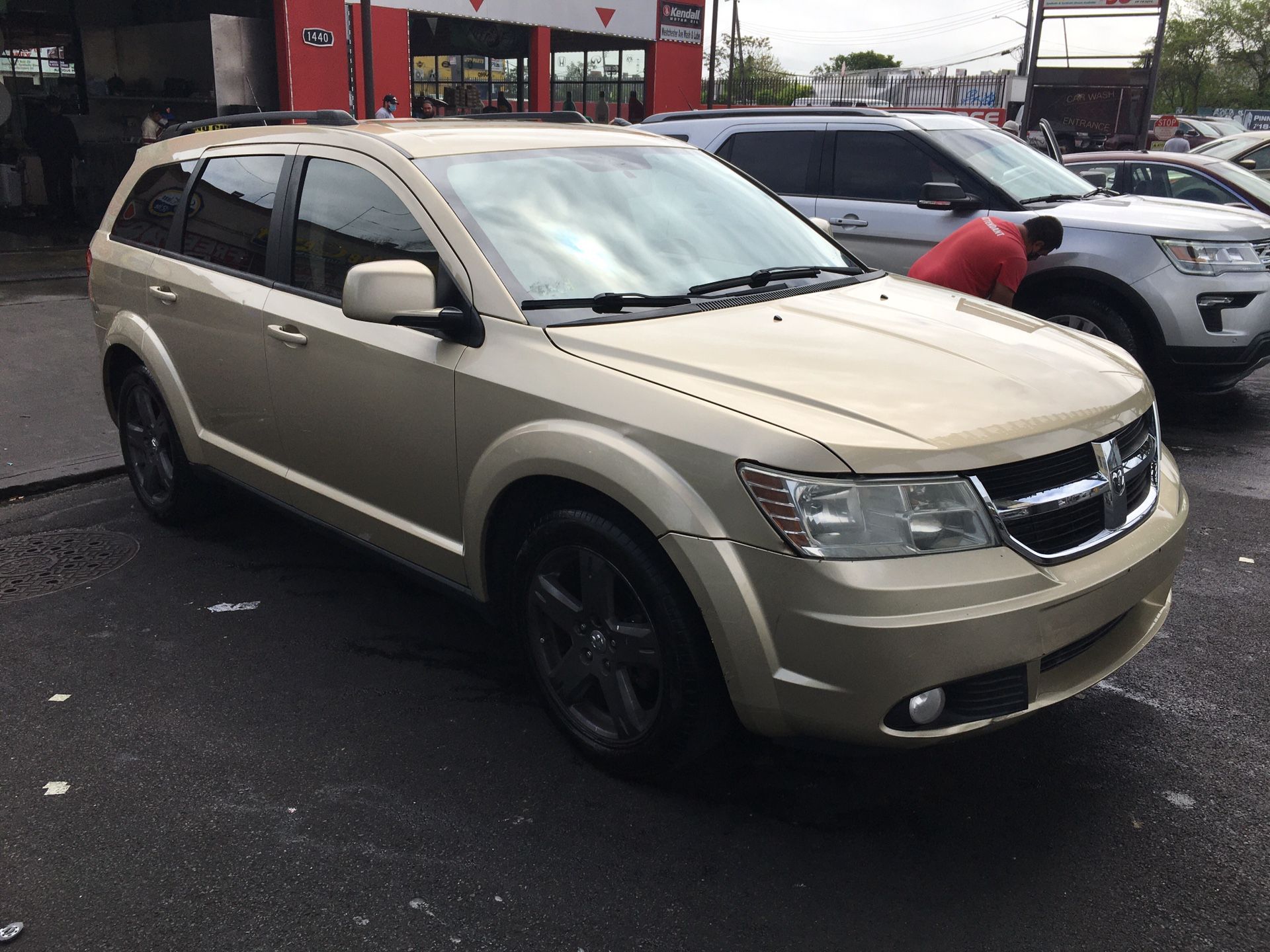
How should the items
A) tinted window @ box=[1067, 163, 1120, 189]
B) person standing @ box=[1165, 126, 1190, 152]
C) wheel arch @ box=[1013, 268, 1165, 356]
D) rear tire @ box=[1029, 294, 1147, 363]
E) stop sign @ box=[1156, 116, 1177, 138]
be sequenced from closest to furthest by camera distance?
wheel arch @ box=[1013, 268, 1165, 356] → rear tire @ box=[1029, 294, 1147, 363] → tinted window @ box=[1067, 163, 1120, 189] → person standing @ box=[1165, 126, 1190, 152] → stop sign @ box=[1156, 116, 1177, 138]

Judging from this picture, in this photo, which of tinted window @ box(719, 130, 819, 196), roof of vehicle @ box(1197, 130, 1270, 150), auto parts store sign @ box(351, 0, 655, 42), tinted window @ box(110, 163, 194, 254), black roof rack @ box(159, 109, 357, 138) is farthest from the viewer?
auto parts store sign @ box(351, 0, 655, 42)

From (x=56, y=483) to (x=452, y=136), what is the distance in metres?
3.52

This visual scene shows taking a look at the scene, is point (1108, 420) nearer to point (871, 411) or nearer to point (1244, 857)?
point (871, 411)

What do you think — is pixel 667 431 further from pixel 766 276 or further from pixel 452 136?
pixel 452 136

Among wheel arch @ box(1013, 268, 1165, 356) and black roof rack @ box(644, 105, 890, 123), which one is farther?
black roof rack @ box(644, 105, 890, 123)

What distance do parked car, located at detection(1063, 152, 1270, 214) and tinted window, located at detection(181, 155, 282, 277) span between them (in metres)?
8.08

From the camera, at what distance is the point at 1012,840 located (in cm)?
294

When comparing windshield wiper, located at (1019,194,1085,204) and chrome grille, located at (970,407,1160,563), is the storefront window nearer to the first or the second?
windshield wiper, located at (1019,194,1085,204)

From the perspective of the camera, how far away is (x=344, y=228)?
3918mm

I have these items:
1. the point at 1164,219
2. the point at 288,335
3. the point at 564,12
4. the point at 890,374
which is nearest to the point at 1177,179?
the point at 1164,219

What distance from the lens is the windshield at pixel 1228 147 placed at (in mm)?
13891

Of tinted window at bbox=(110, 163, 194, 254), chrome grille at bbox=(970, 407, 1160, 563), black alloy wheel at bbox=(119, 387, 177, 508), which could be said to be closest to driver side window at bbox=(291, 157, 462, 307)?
tinted window at bbox=(110, 163, 194, 254)

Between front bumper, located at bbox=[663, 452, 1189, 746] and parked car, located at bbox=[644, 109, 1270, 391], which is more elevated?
parked car, located at bbox=[644, 109, 1270, 391]

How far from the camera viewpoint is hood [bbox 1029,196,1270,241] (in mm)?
6770
